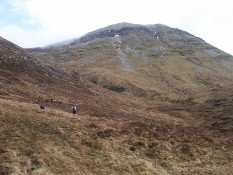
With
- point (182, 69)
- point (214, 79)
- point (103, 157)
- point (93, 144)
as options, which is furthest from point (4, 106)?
point (182, 69)

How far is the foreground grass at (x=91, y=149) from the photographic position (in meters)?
21.4

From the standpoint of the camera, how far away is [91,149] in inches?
1022

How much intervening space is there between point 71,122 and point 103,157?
8.35 metres

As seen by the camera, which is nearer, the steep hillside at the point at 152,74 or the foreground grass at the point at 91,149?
the foreground grass at the point at 91,149

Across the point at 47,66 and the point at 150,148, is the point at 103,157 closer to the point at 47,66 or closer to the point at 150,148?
the point at 150,148

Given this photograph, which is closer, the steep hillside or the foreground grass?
the foreground grass

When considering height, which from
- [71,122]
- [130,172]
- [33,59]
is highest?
[33,59]

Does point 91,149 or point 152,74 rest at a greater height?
point 152,74

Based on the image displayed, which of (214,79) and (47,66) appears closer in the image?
(47,66)

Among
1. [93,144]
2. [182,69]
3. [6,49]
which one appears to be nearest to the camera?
[93,144]

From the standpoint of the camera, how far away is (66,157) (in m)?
22.9

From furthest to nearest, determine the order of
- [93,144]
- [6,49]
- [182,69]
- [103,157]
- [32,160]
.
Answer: [182,69]
[6,49]
[93,144]
[103,157]
[32,160]

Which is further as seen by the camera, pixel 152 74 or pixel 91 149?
pixel 152 74

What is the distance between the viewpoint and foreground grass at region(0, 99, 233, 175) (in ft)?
70.3
